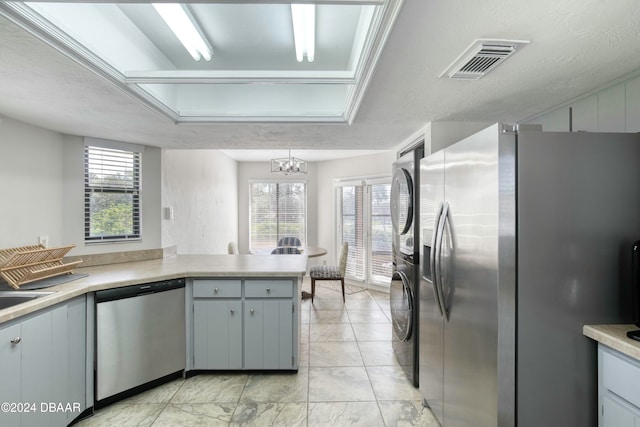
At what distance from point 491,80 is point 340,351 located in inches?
104

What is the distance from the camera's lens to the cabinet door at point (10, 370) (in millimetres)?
1456

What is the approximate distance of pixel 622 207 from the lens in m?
1.28

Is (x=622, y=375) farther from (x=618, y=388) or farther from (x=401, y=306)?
(x=401, y=306)

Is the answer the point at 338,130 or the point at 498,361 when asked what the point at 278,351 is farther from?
the point at 338,130

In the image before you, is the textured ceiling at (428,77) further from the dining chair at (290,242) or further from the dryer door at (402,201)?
the dining chair at (290,242)

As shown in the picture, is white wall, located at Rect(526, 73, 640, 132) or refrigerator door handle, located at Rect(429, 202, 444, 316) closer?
white wall, located at Rect(526, 73, 640, 132)

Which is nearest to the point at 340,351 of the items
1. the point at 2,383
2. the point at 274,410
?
the point at 274,410

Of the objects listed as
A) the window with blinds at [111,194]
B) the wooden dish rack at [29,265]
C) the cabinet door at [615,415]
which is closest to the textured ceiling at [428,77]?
the window with blinds at [111,194]

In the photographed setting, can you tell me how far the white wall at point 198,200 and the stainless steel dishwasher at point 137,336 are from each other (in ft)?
3.65

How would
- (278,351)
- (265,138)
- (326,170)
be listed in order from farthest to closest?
(326,170), (265,138), (278,351)

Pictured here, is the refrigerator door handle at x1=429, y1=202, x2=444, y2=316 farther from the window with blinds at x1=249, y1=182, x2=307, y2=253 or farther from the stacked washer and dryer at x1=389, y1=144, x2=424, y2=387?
the window with blinds at x1=249, y1=182, x2=307, y2=253

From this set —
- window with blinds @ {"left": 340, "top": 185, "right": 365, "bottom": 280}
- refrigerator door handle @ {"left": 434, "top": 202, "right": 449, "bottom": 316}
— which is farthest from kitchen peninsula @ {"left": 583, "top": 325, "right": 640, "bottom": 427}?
window with blinds @ {"left": 340, "top": 185, "right": 365, "bottom": 280}

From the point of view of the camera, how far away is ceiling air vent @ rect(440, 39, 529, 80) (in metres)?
1.24

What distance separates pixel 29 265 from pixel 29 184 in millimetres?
787
